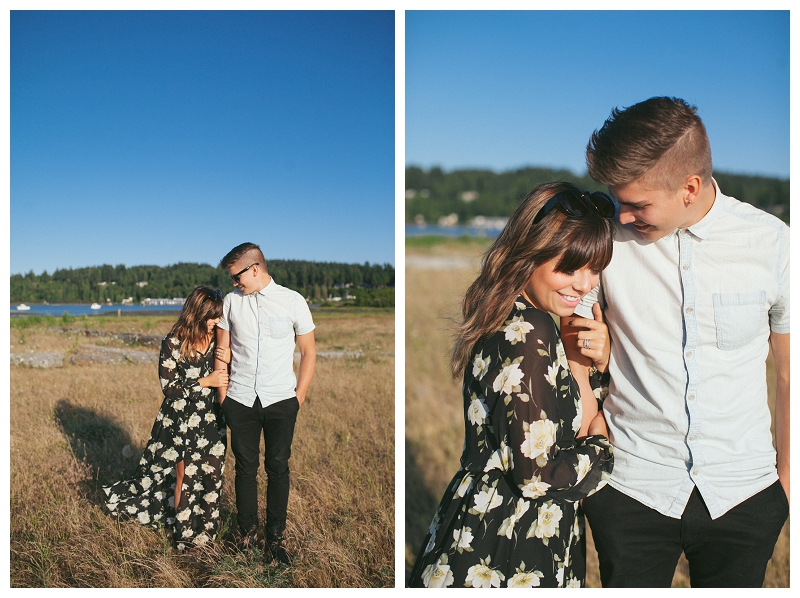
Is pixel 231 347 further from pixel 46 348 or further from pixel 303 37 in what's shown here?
pixel 303 37

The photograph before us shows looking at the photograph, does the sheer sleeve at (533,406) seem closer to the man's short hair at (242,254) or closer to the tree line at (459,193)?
the man's short hair at (242,254)

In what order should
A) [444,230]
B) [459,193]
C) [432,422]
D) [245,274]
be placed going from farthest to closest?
[459,193] → [444,230] → [432,422] → [245,274]

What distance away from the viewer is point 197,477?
122 inches

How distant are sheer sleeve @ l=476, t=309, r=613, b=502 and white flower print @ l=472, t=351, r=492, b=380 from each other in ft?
0.08

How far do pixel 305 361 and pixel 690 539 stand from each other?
72.5 inches

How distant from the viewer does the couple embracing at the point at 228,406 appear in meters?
2.92

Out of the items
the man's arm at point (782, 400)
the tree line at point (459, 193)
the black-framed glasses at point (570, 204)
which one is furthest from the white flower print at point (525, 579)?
the tree line at point (459, 193)

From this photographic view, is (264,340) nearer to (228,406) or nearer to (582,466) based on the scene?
(228,406)

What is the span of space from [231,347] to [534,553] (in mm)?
1812

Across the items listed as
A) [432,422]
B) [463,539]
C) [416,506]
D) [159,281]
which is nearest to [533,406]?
[463,539]

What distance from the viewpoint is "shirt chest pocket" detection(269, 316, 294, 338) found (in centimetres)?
293

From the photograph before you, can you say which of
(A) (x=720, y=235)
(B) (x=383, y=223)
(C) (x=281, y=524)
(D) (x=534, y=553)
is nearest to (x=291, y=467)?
(C) (x=281, y=524)

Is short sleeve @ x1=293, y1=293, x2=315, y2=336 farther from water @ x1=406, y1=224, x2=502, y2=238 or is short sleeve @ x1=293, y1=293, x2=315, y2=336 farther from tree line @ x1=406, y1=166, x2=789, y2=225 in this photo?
water @ x1=406, y1=224, x2=502, y2=238

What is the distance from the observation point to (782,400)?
6.70ft
